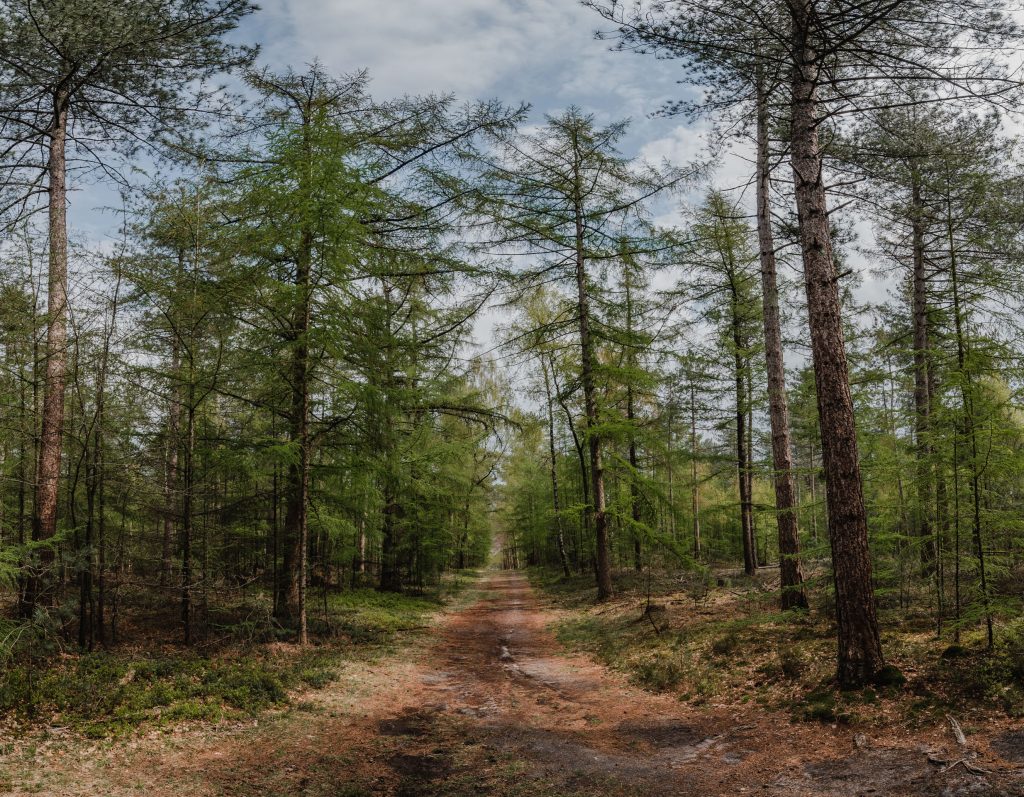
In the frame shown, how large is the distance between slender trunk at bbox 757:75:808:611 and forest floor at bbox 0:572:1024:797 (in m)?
4.22

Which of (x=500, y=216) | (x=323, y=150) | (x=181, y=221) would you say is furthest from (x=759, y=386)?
(x=181, y=221)

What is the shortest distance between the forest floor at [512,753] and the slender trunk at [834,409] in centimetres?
119

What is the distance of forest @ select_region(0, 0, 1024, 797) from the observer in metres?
6.40

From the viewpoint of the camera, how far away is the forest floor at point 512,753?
5.02 m

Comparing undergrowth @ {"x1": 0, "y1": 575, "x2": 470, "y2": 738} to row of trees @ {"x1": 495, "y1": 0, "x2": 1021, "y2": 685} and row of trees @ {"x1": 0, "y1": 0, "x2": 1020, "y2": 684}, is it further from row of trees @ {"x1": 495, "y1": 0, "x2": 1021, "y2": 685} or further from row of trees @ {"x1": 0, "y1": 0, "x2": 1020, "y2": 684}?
row of trees @ {"x1": 495, "y1": 0, "x2": 1021, "y2": 685}

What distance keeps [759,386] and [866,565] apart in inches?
503

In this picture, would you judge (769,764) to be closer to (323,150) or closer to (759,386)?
(323,150)

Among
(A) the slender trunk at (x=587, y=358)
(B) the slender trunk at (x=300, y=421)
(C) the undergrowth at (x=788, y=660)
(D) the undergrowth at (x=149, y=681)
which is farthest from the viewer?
(A) the slender trunk at (x=587, y=358)

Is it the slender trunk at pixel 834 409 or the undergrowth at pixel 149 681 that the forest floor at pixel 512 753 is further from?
the slender trunk at pixel 834 409

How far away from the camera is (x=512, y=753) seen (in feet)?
21.1

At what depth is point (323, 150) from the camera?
10.7m

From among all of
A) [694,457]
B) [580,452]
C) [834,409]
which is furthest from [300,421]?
[694,457]

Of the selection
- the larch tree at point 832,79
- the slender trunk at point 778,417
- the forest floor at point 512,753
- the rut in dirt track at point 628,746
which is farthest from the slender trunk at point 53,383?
the slender trunk at point 778,417

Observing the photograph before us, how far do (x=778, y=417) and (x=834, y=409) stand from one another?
493 cm
